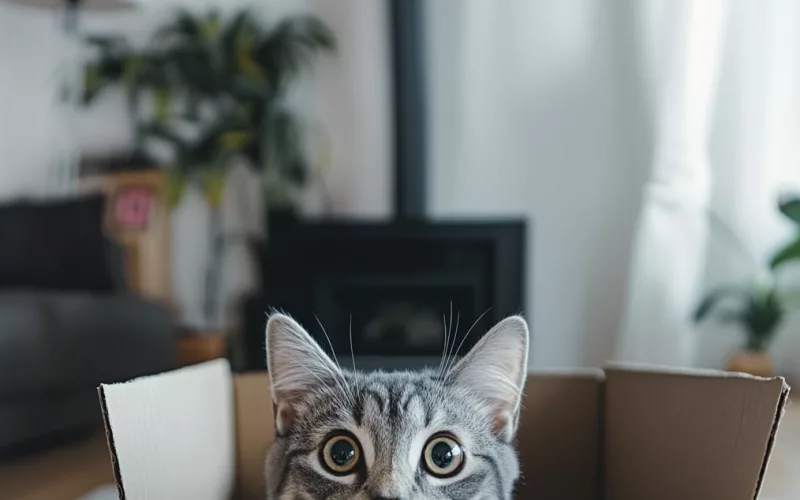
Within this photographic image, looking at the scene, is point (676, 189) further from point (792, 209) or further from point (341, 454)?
point (341, 454)

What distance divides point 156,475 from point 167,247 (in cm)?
224

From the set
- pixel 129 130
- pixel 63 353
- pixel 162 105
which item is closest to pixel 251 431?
pixel 63 353

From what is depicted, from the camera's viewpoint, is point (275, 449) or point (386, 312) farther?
point (386, 312)

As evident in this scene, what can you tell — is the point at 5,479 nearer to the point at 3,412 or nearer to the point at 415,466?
the point at 3,412

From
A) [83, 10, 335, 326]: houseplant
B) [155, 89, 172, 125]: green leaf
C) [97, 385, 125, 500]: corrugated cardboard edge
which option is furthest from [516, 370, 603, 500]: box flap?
[155, 89, 172, 125]: green leaf

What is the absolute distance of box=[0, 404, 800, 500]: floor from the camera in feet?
3.86

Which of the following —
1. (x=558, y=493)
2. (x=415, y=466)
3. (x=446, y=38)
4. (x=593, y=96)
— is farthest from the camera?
(x=446, y=38)

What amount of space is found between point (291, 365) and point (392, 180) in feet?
5.57

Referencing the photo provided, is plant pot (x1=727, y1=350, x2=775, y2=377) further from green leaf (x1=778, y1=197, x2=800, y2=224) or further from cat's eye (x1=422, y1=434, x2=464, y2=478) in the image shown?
cat's eye (x1=422, y1=434, x2=464, y2=478)

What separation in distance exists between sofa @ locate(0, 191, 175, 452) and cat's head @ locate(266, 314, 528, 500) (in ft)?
3.34

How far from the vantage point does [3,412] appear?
4.95 ft

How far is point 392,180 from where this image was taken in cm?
225

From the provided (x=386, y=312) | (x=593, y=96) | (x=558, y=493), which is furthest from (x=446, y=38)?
(x=558, y=493)

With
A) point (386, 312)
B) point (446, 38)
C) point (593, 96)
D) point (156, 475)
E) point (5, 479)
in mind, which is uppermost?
point (446, 38)
